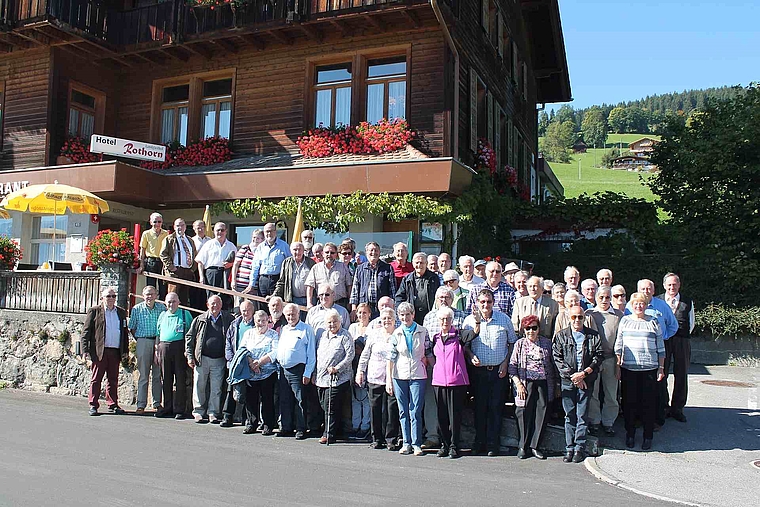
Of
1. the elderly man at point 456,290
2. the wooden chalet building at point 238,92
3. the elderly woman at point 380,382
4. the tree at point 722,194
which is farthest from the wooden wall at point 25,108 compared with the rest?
the tree at point 722,194

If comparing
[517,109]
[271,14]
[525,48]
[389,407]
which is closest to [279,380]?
[389,407]

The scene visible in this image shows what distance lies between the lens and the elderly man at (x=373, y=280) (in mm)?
8883

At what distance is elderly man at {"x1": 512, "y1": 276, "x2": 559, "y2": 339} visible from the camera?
319 inches

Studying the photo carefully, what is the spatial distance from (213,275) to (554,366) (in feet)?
18.2

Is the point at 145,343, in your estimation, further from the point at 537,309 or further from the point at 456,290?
the point at 537,309

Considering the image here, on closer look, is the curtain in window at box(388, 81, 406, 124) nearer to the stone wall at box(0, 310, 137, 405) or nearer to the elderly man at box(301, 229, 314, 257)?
the elderly man at box(301, 229, 314, 257)

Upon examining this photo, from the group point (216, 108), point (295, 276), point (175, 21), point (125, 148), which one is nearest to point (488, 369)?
point (295, 276)

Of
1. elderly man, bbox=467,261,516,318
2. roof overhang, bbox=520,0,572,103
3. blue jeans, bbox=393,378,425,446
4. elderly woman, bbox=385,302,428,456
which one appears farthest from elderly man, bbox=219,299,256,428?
roof overhang, bbox=520,0,572,103

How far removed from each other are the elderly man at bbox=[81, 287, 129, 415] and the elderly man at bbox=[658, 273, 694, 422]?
7421mm

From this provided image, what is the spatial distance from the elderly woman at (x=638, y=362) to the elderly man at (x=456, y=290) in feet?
5.84

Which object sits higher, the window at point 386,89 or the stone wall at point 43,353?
the window at point 386,89

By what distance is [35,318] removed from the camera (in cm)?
1223

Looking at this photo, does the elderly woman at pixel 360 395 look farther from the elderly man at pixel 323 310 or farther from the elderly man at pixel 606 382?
the elderly man at pixel 606 382

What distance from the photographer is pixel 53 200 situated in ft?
43.5
